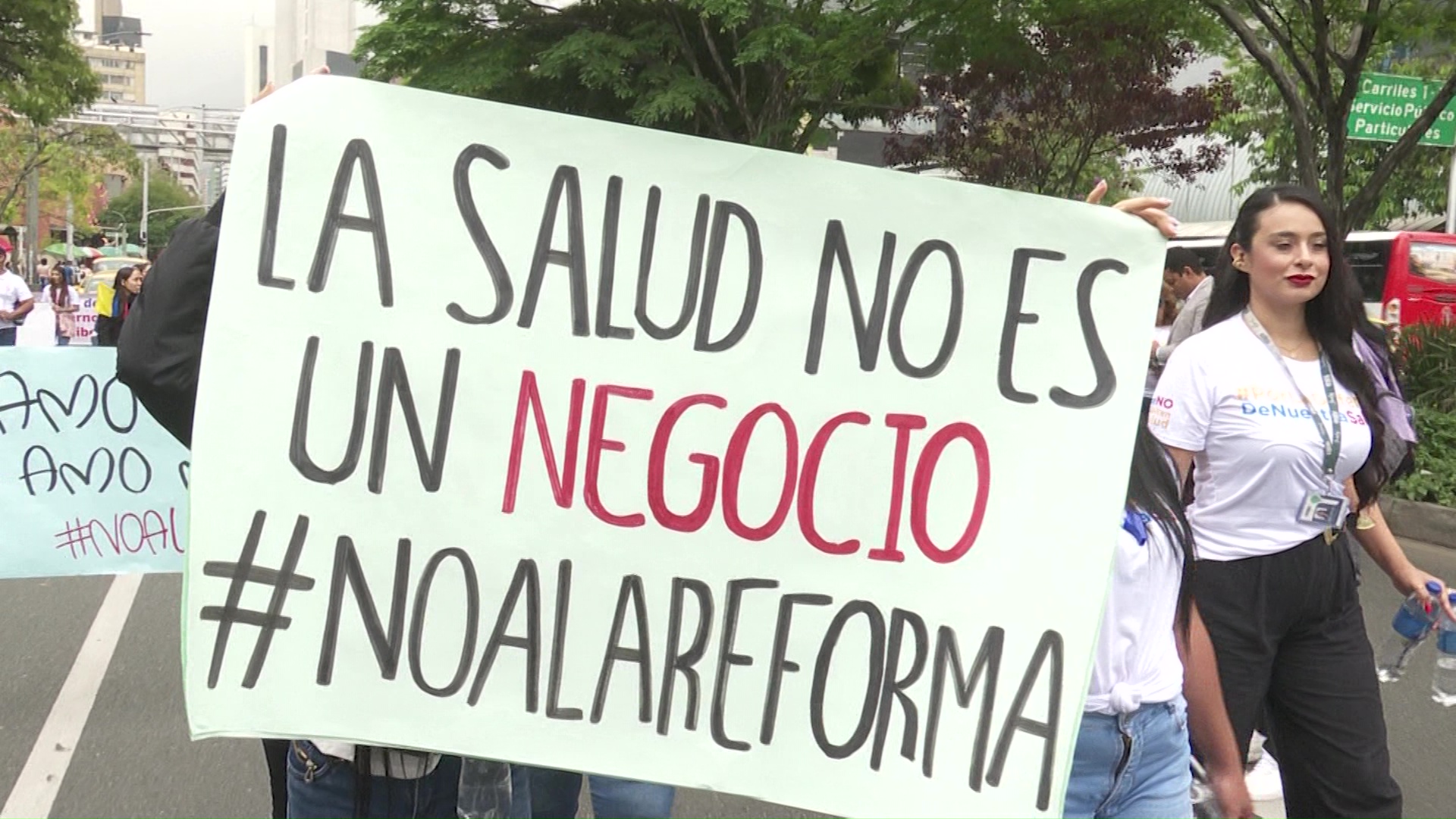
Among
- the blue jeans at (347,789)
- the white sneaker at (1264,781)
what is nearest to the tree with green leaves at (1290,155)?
the white sneaker at (1264,781)

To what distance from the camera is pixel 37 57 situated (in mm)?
24016

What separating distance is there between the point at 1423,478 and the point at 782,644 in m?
9.14

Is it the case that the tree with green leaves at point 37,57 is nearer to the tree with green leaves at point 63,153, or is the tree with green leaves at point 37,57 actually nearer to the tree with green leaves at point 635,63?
the tree with green leaves at point 635,63

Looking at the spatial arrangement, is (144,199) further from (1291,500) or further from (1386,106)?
(1291,500)

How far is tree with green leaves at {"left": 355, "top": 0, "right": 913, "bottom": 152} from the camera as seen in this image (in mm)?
18562

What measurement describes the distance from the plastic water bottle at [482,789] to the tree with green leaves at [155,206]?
123 meters

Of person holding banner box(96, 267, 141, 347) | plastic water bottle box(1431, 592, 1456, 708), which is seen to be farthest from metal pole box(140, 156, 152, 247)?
plastic water bottle box(1431, 592, 1456, 708)

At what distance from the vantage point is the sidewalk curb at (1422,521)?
9.70 m

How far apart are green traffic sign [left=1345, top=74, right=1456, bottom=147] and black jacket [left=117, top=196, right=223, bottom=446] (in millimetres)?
13243

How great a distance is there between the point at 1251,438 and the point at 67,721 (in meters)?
3.74

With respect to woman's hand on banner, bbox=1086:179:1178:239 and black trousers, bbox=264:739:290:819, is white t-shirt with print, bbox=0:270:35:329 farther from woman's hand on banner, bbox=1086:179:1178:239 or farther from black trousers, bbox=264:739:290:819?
woman's hand on banner, bbox=1086:179:1178:239

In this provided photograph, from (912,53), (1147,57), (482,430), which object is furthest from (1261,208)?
(1147,57)

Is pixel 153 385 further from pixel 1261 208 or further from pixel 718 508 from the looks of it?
pixel 1261 208

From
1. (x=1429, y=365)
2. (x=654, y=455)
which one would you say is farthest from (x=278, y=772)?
(x=1429, y=365)
